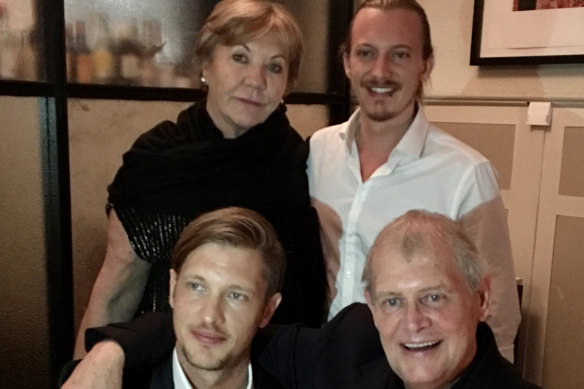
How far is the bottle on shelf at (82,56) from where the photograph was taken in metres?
2.33

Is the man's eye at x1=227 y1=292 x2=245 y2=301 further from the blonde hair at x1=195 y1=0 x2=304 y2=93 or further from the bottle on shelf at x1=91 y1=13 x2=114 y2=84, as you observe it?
the bottle on shelf at x1=91 y1=13 x2=114 y2=84

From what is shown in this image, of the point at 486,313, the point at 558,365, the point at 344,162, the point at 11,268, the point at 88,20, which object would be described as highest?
the point at 88,20

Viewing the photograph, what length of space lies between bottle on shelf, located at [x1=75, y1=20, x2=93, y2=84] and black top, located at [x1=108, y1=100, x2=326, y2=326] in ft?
2.77

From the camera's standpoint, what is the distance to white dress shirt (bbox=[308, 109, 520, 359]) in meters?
1.67

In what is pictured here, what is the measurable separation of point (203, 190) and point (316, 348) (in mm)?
484

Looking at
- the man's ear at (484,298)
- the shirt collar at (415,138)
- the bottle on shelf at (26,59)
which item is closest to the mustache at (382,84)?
the shirt collar at (415,138)

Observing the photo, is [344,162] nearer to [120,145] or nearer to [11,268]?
[120,145]

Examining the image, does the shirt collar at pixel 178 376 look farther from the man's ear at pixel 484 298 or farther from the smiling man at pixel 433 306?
the man's ear at pixel 484 298

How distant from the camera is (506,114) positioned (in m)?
2.51

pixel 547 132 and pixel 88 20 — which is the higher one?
pixel 88 20

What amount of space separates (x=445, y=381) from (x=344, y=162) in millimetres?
817

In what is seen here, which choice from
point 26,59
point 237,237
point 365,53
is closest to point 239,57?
point 365,53

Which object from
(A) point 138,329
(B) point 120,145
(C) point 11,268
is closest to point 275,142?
(A) point 138,329

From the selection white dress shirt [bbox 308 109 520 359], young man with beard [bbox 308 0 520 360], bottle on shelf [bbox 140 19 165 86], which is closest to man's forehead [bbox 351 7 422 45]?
young man with beard [bbox 308 0 520 360]
